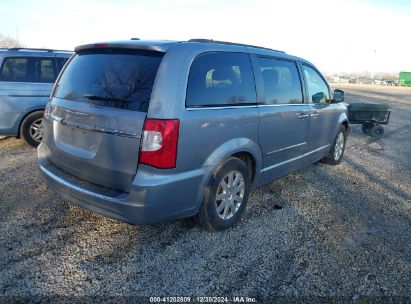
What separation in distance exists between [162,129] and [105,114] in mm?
530

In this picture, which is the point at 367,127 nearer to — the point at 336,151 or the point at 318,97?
the point at 336,151

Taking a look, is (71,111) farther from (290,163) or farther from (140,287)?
(290,163)

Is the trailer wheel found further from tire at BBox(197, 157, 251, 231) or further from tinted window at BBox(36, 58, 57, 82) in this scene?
tinted window at BBox(36, 58, 57, 82)

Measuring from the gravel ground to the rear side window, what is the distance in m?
2.15

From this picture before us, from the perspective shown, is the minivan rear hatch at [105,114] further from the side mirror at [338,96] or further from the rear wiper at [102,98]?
the side mirror at [338,96]

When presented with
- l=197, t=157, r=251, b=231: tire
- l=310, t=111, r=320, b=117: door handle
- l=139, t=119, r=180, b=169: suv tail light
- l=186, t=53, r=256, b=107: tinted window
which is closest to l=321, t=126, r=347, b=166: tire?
l=310, t=111, r=320, b=117: door handle

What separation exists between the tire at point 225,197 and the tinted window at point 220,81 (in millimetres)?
633

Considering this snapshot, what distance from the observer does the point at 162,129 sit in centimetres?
280

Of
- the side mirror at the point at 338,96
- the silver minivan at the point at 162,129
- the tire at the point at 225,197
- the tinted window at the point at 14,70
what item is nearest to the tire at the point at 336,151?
the side mirror at the point at 338,96

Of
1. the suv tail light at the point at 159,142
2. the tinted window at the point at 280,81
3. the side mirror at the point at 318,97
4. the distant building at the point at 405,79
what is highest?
the distant building at the point at 405,79

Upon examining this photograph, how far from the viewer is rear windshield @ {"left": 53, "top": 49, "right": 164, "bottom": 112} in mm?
2910

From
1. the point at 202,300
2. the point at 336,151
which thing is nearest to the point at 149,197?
the point at 202,300

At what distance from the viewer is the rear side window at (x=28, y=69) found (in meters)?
6.09

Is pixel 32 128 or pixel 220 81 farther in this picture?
pixel 32 128
